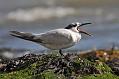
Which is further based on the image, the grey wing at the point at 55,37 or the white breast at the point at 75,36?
the white breast at the point at 75,36

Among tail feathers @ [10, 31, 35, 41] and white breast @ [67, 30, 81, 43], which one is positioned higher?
tail feathers @ [10, 31, 35, 41]

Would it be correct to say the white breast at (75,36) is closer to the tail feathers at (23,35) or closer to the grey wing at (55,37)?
the grey wing at (55,37)

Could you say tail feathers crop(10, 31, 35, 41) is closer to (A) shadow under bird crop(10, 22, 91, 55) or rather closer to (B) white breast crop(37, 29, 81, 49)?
(A) shadow under bird crop(10, 22, 91, 55)

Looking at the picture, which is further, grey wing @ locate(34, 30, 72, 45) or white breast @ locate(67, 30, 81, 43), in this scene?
white breast @ locate(67, 30, 81, 43)

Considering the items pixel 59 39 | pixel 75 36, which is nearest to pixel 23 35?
pixel 59 39

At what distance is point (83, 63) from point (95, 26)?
2423cm

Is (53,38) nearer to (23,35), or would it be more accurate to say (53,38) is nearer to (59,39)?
(59,39)

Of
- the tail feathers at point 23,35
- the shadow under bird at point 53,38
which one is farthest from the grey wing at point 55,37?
the tail feathers at point 23,35

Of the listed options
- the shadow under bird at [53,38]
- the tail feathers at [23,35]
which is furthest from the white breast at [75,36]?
the tail feathers at [23,35]

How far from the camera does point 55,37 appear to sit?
1373cm

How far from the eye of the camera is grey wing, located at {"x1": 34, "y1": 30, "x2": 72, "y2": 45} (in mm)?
13672

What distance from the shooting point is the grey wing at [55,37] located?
1367 cm

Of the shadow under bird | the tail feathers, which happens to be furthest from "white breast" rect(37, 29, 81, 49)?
the tail feathers

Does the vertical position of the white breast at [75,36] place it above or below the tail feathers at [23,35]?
below
